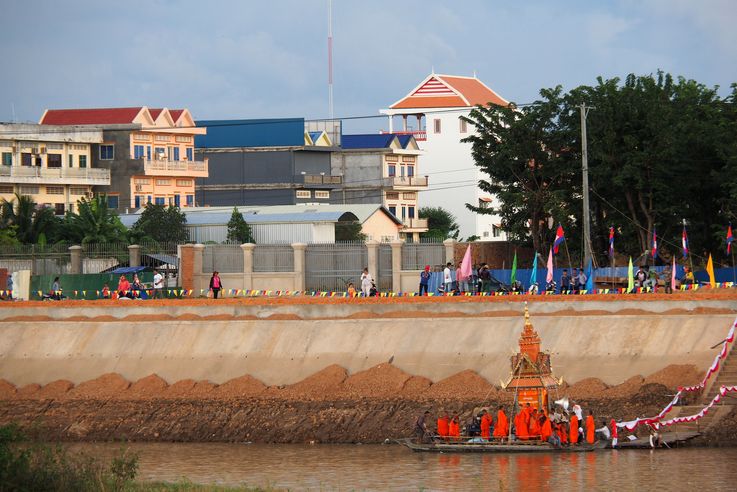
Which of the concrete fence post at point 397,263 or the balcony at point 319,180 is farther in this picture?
the balcony at point 319,180

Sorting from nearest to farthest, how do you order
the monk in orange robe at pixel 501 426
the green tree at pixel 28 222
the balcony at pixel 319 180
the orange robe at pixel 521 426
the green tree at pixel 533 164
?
the orange robe at pixel 521 426 < the monk in orange robe at pixel 501 426 < the green tree at pixel 533 164 < the green tree at pixel 28 222 < the balcony at pixel 319 180

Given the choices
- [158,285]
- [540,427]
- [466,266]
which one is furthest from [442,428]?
[158,285]

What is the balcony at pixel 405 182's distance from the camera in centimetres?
10425

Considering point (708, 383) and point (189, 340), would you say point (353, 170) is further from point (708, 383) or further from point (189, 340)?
point (708, 383)

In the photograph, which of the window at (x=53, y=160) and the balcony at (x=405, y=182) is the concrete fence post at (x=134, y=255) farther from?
the balcony at (x=405, y=182)

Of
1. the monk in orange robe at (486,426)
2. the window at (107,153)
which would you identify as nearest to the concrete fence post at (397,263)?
the monk in orange robe at (486,426)

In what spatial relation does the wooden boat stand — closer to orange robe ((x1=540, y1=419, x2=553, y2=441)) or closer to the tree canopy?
orange robe ((x1=540, y1=419, x2=553, y2=441))

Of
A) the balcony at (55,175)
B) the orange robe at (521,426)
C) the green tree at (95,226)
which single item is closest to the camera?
the orange robe at (521,426)

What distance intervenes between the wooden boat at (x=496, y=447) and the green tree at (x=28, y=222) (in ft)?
150

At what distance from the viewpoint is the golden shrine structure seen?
31.8 m

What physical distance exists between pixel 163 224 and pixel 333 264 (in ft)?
62.0

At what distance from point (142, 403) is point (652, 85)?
3899cm

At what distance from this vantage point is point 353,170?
10462 centimetres

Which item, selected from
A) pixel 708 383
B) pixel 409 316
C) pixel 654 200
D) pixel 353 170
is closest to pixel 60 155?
pixel 353 170
